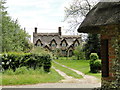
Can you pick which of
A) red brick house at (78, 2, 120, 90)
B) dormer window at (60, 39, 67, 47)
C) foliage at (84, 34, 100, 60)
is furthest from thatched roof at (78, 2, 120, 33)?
dormer window at (60, 39, 67, 47)

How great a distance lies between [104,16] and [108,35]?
0.75 meters

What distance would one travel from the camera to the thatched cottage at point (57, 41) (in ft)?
200

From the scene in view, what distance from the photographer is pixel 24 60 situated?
58.0 ft

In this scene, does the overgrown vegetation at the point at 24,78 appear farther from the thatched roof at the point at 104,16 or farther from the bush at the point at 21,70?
the thatched roof at the point at 104,16

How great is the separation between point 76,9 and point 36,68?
2009 cm

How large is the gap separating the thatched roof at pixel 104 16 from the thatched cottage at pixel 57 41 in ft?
178

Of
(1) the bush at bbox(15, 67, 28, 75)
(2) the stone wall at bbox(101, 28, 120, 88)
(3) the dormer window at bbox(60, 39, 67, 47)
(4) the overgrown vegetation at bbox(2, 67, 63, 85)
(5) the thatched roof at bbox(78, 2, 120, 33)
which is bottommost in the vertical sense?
(4) the overgrown vegetation at bbox(2, 67, 63, 85)

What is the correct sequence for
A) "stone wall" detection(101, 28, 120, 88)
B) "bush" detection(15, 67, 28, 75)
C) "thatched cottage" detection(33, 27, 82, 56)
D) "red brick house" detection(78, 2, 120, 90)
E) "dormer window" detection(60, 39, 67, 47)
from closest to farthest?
"red brick house" detection(78, 2, 120, 90) → "stone wall" detection(101, 28, 120, 88) → "bush" detection(15, 67, 28, 75) → "thatched cottage" detection(33, 27, 82, 56) → "dormer window" detection(60, 39, 67, 47)

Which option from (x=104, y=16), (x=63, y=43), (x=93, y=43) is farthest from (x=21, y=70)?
(x=63, y=43)

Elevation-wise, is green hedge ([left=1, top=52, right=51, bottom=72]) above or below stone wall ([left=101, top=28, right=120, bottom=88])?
below

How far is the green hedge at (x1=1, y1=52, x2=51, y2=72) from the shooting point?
17.1 m

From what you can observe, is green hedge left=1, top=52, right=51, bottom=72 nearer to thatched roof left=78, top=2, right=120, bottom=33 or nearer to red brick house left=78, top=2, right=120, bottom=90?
red brick house left=78, top=2, right=120, bottom=90

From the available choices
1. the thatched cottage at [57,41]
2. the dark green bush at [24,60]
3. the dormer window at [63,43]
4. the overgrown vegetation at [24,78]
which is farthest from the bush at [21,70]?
the dormer window at [63,43]

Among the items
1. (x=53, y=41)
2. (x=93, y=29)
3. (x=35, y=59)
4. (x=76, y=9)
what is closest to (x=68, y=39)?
(x=53, y=41)
